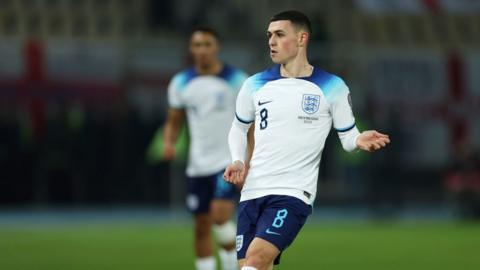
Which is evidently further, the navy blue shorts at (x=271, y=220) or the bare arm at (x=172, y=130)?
the bare arm at (x=172, y=130)

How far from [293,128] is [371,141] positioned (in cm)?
53

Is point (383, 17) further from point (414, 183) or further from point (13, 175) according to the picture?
point (13, 175)

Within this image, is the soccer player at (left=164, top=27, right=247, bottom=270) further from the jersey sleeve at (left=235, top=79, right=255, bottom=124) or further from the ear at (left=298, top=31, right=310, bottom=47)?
the ear at (left=298, top=31, right=310, bottom=47)

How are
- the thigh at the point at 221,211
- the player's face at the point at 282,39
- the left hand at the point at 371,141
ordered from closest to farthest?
the left hand at the point at 371,141
the player's face at the point at 282,39
the thigh at the point at 221,211

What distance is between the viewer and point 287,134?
7844 millimetres

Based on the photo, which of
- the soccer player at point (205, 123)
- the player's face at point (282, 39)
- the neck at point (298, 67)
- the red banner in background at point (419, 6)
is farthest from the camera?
the red banner in background at point (419, 6)

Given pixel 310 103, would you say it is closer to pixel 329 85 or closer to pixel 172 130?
pixel 329 85

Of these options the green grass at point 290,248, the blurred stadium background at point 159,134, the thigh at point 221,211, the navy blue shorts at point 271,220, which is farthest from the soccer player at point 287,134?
the blurred stadium background at point 159,134

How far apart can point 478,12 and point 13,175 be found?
1023cm

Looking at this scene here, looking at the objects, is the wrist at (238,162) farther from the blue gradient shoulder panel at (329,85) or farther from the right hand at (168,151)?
the right hand at (168,151)

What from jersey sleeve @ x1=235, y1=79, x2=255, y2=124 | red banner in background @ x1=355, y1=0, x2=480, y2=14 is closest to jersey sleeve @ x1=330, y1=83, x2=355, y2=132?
jersey sleeve @ x1=235, y1=79, x2=255, y2=124

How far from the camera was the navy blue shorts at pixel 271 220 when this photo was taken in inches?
301

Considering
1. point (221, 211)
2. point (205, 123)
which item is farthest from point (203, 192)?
point (205, 123)

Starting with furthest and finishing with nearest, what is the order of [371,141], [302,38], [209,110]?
1. [209,110]
2. [302,38]
3. [371,141]
